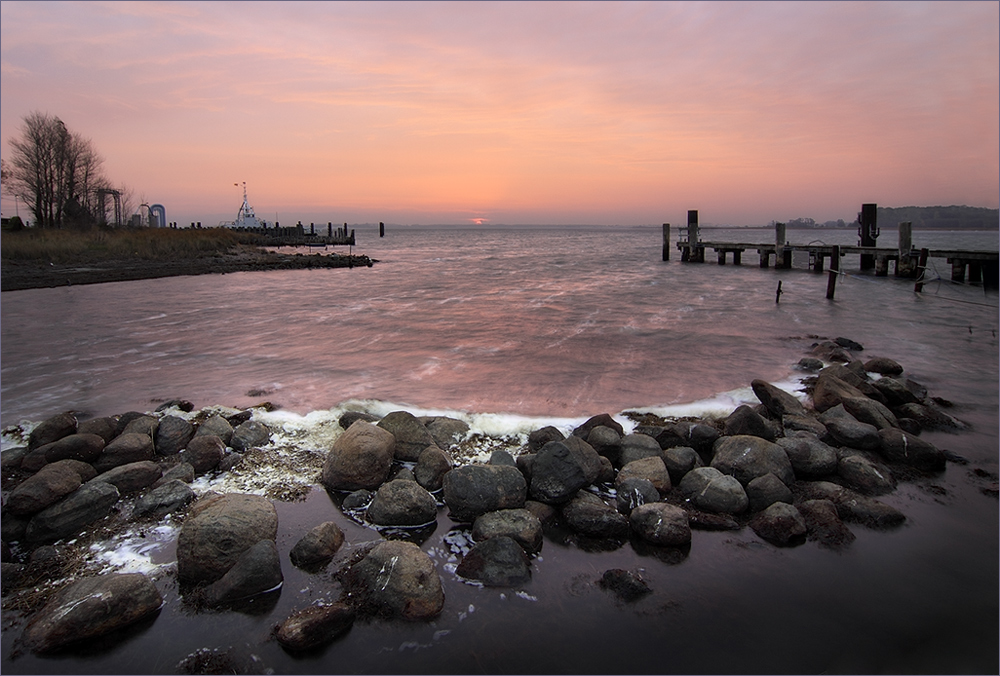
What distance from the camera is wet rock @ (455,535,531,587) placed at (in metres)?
4.27

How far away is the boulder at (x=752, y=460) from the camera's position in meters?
5.71

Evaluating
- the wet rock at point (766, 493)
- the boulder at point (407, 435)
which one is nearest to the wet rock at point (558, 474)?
the boulder at point (407, 435)

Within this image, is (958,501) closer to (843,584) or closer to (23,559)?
(843,584)

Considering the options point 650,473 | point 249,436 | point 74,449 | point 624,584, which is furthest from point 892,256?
point 74,449

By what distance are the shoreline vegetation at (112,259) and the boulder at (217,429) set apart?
22.9m

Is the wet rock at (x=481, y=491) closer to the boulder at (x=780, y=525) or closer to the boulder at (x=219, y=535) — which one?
the boulder at (x=219, y=535)

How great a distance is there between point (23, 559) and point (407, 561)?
3251mm

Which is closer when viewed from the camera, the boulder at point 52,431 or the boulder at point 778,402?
the boulder at point 52,431

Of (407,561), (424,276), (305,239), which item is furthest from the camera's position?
(305,239)

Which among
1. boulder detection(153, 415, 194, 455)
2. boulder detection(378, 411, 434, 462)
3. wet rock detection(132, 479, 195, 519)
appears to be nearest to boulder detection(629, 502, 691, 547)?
Result: boulder detection(378, 411, 434, 462)

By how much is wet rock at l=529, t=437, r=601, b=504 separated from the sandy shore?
26742 mm

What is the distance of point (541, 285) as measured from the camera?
94.5 feet

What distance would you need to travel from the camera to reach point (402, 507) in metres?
5.04

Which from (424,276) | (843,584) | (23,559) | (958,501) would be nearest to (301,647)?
(23,559)
